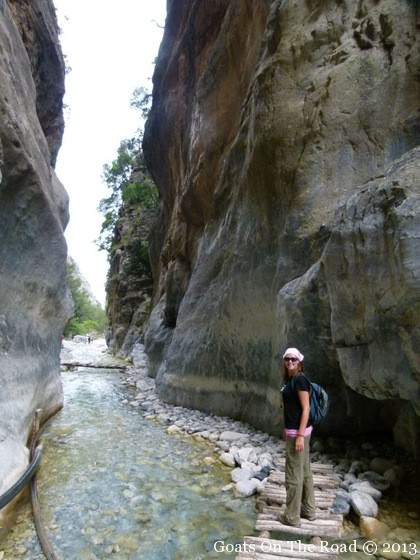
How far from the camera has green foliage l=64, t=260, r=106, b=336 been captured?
54.3 meters

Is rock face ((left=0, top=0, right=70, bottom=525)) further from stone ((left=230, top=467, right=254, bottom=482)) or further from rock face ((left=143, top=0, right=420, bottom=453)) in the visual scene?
rock face ((left=143, top=0, right=420, bottom=453))

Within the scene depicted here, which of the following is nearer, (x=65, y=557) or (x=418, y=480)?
(x=65, y=557)

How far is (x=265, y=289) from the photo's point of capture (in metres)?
8.70

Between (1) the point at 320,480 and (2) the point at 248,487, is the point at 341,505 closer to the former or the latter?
(1) the point at 320,480

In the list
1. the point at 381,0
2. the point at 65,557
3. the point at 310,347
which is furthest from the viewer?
the point at 381,0

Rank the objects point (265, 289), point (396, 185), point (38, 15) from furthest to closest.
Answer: point (38, 15), point (265, 289), point (396, 185)

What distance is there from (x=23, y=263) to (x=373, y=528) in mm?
6801

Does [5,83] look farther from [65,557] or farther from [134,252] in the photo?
[134,252]

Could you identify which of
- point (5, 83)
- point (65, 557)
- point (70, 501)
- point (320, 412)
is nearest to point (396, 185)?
point (320, 412)

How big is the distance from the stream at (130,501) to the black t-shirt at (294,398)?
1320 millimetres

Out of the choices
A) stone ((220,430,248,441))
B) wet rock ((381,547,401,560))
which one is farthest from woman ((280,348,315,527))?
stone ((220,430,248,441))

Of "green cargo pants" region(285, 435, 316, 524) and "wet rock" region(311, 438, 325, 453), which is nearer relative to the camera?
"green cargo pants" region(285, 435, 316, 524)

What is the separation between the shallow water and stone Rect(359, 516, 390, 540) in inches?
45.4

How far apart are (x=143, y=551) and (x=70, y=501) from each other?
60.7 inches
